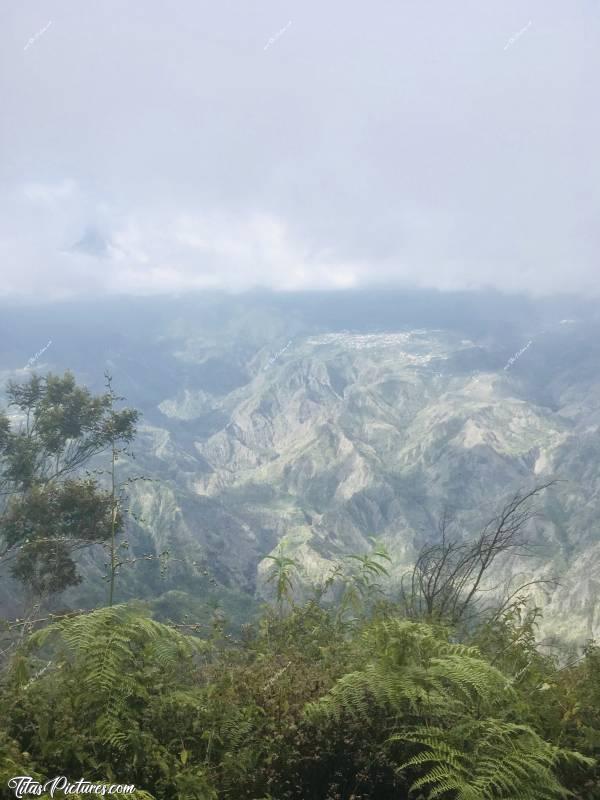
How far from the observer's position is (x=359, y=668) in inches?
219

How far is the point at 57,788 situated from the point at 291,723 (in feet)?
5.94

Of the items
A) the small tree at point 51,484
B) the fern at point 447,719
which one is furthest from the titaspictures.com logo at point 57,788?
the small tree at point 51,484

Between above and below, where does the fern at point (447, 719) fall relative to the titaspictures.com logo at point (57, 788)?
below

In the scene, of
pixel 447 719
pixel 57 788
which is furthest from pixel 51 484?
pixel 447 719

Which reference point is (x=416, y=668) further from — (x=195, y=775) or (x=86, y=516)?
(x=86, y=516)

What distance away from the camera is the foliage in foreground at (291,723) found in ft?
13.2

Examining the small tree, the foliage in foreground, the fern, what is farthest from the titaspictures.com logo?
the small tree

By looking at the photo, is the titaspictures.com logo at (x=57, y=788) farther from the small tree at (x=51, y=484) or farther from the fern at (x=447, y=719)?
the small tree at (x=51, y=484)

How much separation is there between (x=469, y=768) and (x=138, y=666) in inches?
112

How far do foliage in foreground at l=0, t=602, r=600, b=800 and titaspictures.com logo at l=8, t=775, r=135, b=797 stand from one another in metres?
0.08

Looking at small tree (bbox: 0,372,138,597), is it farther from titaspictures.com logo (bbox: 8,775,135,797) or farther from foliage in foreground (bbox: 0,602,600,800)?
titaspictures.com logo (bbox: 8,775,135,797)

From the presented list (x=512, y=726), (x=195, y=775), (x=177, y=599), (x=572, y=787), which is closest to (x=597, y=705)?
(x=572, y=787)

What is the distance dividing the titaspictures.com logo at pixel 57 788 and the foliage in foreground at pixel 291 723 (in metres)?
0.08

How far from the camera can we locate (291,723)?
4.68 m
